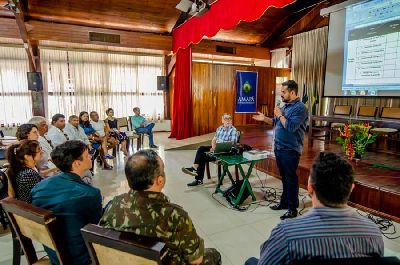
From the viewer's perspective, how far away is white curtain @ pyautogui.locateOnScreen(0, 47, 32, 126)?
6504mm

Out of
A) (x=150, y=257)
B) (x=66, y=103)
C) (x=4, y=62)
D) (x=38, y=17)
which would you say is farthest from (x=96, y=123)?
(x=150, y=257)

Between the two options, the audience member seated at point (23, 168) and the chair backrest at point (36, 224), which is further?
the audience member seated at point (23, 168)

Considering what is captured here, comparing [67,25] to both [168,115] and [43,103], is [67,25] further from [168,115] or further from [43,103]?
[168,115]

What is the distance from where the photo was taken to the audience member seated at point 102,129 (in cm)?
512

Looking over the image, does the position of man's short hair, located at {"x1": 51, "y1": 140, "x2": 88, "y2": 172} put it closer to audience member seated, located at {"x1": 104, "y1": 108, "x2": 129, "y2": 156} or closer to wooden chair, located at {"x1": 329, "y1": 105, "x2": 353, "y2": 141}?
audience member seated, located at {"x1": 104, "y1": 108, "x2": 129, "y2": 156}

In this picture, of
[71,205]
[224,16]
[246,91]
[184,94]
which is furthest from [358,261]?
[246,91]

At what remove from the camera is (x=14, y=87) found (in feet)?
21.9

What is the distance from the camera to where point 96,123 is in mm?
5215

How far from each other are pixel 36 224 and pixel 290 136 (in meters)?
2.29

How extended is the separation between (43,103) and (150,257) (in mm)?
7666

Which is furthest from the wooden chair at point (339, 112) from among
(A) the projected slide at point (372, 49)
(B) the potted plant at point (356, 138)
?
(B) the potted plant at point (356, 138)

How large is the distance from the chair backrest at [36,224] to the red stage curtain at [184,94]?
5970 millimetres

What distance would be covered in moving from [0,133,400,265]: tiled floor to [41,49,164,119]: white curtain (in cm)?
376

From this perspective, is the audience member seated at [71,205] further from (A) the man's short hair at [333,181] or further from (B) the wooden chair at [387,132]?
(B) the wooden chair at [387,132]
